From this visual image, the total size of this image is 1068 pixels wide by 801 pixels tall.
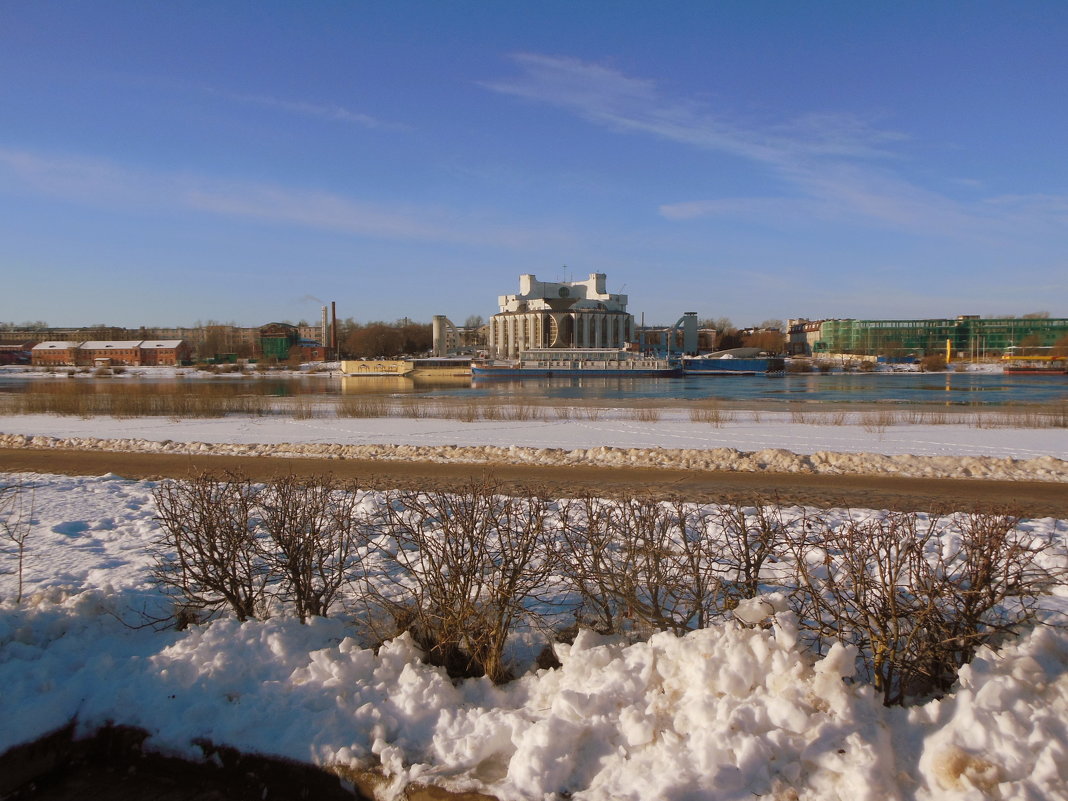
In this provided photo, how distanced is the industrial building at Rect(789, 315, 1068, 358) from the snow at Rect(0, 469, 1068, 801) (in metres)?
156

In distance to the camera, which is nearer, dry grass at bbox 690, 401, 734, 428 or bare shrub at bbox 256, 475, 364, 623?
→ bare shrub at bbox 256, 475, 364, 623

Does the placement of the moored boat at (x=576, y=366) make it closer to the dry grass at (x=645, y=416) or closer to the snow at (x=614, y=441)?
the dry grass at (x=645, y=416)

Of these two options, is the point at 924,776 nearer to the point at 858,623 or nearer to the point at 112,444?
the point at 858,623

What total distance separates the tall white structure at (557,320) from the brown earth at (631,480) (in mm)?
118984

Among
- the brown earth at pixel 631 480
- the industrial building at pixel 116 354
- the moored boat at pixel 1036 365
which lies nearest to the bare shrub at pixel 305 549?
the brown earth at pixel 631 480

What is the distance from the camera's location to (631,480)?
13.6 metres

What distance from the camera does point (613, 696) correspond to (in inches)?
164

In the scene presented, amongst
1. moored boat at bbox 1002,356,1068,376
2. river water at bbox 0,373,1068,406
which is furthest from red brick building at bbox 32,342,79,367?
moored boat at bbox 1002,356,1068,376

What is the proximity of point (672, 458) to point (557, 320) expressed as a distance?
125 meters

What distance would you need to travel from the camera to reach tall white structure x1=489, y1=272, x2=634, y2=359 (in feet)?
461

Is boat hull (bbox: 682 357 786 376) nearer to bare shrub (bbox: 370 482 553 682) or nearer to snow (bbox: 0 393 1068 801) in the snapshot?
bare shrub (bbox: 370 482 553 682)

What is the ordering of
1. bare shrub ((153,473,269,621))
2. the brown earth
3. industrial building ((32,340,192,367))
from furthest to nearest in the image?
industrial building ((32,340,192,367)) < the brown earth < bare shrub ((153,473,269,621))

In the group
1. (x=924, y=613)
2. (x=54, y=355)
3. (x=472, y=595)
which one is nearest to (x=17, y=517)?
(x=472, y=595)

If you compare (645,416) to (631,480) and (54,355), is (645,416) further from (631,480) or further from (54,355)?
(54,355)
